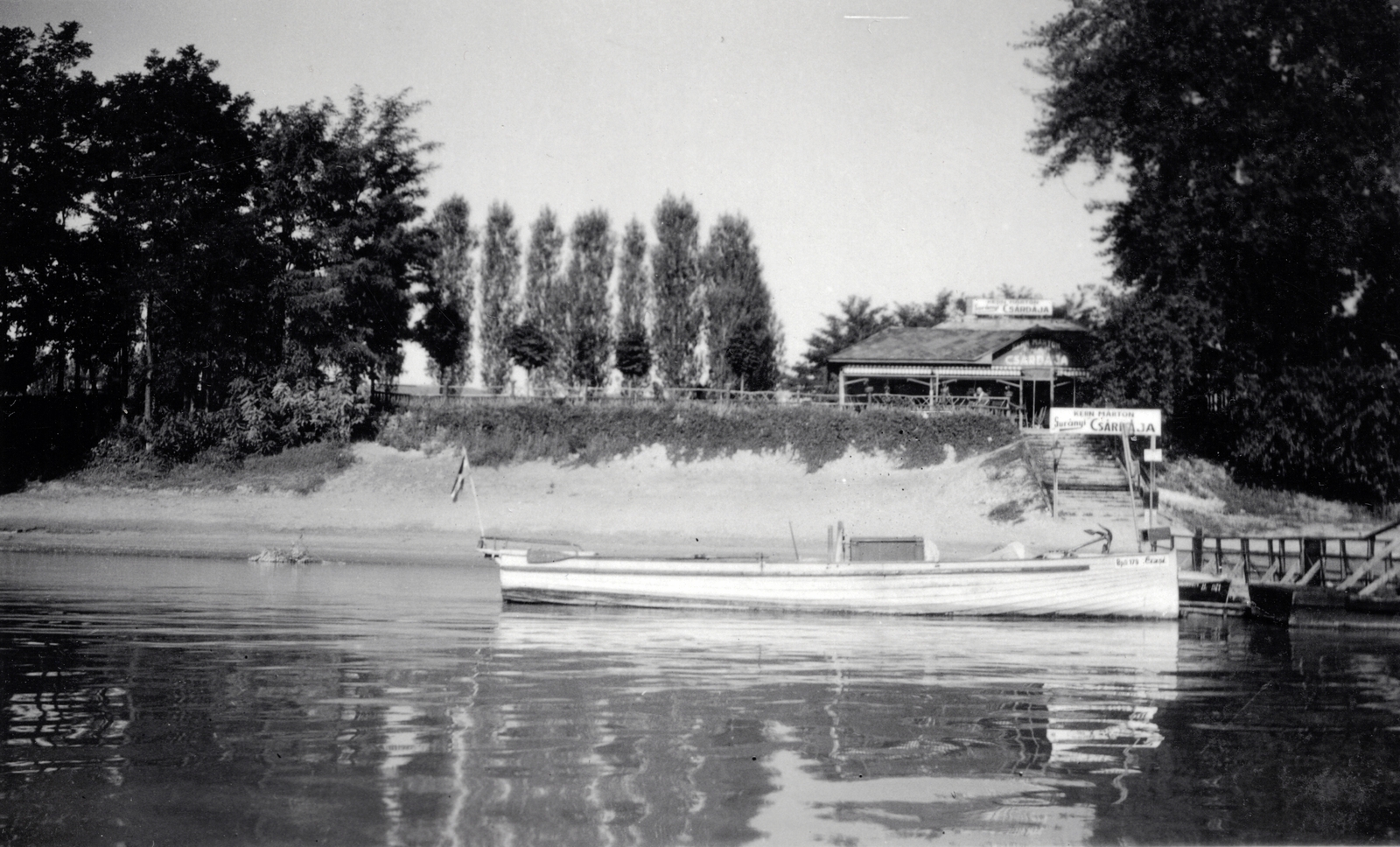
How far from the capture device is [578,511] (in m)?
41.6

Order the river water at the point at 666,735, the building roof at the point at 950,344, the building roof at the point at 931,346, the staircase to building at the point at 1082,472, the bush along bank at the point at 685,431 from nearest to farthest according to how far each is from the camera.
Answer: the river water at the point at 666,735
the staircase to building at the point at 1082,472
the bush along bank at the point at 685,431
the building roof at the point at 950,344
the building roof at the point at 931,346

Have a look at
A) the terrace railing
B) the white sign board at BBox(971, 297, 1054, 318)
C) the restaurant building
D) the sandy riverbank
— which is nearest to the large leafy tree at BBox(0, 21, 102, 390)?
the sandy riverbank

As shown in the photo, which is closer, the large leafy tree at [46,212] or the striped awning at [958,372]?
the large leafy tree at [46,212]

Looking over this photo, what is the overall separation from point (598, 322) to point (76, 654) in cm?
4786

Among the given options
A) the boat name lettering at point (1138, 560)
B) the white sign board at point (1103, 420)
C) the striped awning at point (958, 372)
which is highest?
the striped awning at point (958, 372)

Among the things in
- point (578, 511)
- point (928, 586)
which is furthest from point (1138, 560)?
point (578, 511)

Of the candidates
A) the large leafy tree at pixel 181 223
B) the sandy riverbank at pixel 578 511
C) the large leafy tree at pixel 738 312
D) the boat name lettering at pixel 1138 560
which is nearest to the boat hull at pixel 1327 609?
the boat name lettering at pixel 1138 560

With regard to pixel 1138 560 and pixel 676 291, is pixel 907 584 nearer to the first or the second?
pixel 1138 560

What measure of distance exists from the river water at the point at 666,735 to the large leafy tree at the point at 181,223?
30.2m

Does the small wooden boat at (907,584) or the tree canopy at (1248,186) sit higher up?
the tree canopy at (1248,186)

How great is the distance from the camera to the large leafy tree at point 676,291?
205 feet

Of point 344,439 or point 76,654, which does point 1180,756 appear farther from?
point 344,439

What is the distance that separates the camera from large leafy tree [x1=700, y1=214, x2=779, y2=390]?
6062 centimetres

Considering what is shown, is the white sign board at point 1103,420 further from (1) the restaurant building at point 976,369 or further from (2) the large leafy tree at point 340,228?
(2) the large leafy tree at point 340,228
